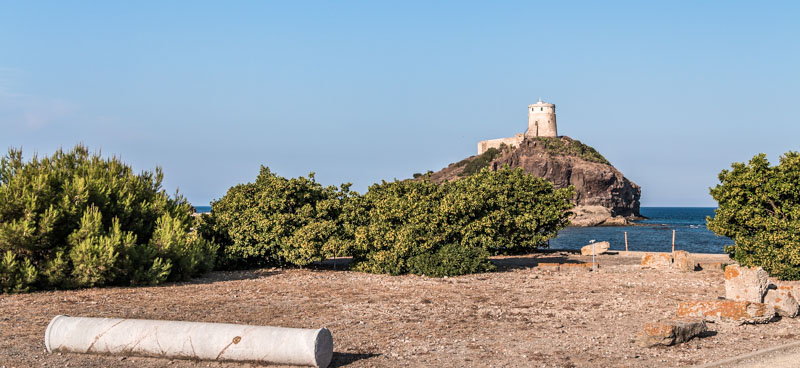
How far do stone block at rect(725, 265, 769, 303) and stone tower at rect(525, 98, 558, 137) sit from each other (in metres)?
147

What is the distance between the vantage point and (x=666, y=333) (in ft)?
35.7

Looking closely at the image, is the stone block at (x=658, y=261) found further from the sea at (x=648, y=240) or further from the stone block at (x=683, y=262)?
the sea at (x=648, y=240)

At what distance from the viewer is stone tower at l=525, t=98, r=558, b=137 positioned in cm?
15788

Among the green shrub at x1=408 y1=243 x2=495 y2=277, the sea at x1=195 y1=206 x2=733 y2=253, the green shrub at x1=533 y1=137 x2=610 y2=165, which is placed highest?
the green shrub at x1=533 y1=137 x2=610 y2=165

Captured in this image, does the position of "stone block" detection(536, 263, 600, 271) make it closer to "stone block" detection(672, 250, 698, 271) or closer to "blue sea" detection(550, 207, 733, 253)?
"stone block" detection(672, 250, 698, 271)

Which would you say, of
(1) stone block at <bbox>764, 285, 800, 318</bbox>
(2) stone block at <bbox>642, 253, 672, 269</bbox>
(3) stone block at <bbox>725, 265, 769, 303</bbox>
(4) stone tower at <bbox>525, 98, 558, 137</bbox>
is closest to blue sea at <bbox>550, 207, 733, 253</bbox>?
(2) stone block at <bbox>642, 253, 672, 269</bbox>

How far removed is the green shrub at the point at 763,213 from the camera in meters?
20.4

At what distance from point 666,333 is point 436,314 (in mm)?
5043

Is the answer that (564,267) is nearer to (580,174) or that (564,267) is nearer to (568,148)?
(580,174)

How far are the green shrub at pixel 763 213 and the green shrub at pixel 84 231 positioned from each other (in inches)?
730

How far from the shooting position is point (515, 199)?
95.2ft

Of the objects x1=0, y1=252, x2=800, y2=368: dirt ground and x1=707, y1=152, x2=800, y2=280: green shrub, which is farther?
x1=707, y1=152, x2=800, y2=280: green shrub

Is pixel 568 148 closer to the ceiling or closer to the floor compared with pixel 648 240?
closer to the ceiling

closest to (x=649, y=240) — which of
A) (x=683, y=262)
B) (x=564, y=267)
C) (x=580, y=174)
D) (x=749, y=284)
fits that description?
(x=580, y=174)
